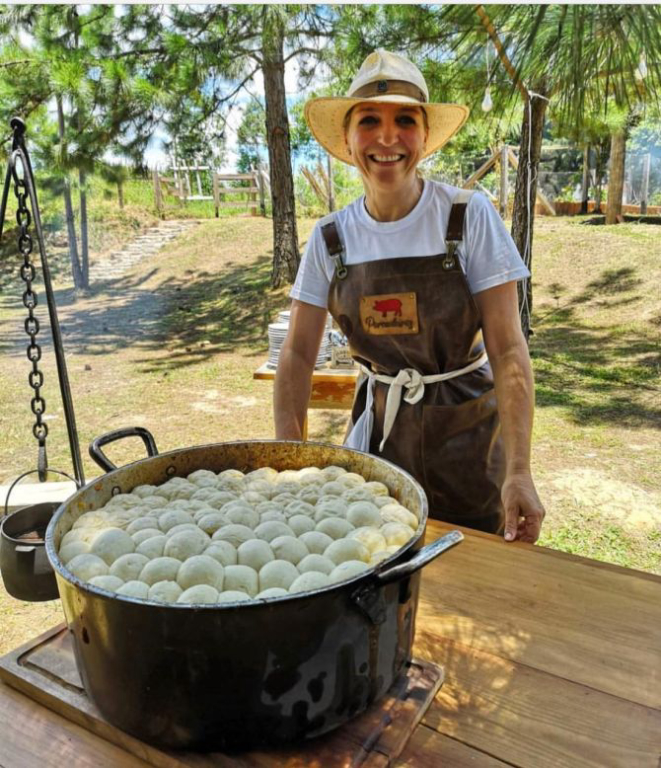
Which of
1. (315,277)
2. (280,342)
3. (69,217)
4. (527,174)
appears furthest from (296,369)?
(69,217)

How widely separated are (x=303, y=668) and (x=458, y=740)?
25cm

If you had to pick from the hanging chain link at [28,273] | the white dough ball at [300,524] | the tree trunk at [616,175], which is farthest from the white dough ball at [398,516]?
the tree trunk at [616,175]

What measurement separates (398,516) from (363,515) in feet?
0.17

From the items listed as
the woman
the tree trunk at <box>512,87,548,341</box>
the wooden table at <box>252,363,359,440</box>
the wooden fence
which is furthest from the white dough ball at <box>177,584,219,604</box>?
the wooden fence

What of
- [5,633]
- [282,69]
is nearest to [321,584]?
[5,633]

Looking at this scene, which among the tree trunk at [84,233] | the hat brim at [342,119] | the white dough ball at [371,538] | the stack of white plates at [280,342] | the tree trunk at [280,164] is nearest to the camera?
the white dough ball at [371,538]

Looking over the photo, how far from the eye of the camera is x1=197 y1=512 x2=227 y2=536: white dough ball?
0.95 m

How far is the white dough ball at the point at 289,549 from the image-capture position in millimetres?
868

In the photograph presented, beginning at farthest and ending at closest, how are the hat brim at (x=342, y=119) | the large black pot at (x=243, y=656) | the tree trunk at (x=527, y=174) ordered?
1. the tree trunk at (x=527, y=174)
2. the hat brim at (x=342, y=119)
3. the large black pot at (x=243, y=656)

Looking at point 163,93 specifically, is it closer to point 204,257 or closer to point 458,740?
point 204,257

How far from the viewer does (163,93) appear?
5.69 meters

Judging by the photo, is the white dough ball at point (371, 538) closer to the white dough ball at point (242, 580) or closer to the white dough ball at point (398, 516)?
the white dough ball at point (398, 516)

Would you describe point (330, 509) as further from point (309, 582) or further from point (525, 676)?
point (525, 676)

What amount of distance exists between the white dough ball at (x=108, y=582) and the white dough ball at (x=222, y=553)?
0.39 feet
